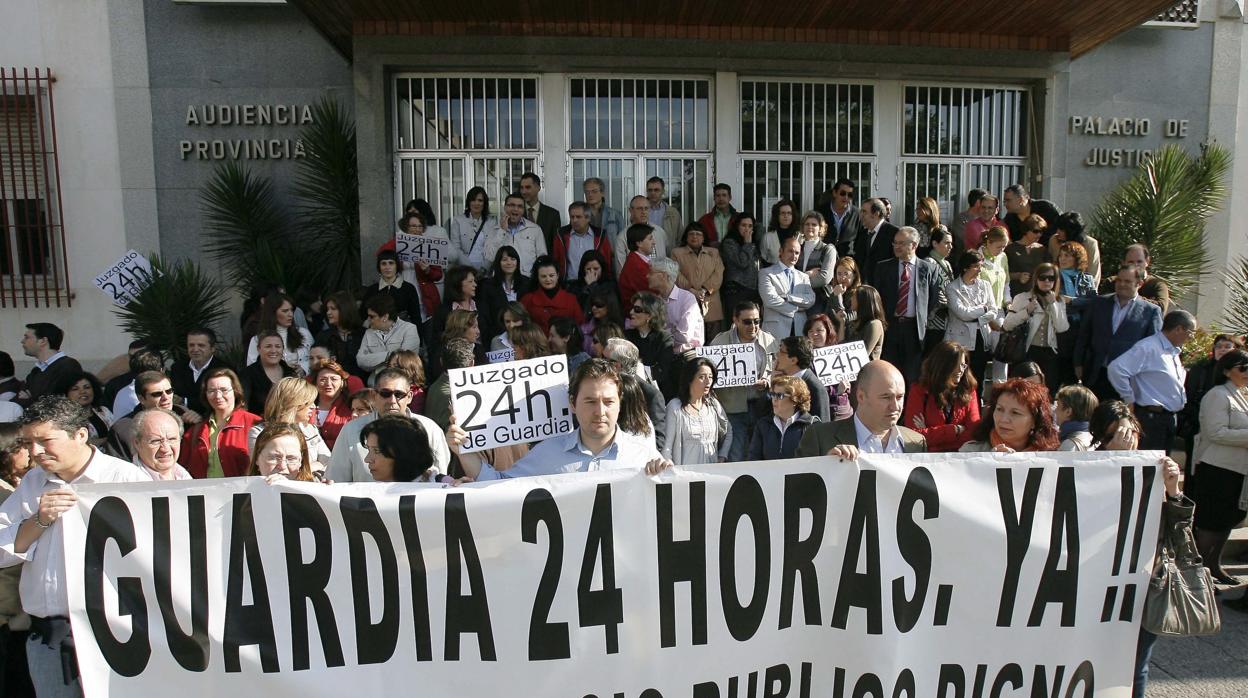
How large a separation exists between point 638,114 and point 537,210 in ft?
6.59

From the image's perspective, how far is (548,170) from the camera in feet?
38.3

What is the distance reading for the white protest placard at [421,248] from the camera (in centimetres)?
954

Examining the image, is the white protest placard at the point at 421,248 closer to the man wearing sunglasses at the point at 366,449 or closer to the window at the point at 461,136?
the window at the point at 461,136

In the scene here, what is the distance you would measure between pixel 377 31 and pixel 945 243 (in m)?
6.51

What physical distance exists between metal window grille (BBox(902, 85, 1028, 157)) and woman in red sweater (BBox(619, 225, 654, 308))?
4.62 metres

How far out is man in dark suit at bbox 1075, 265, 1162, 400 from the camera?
8.34 metres

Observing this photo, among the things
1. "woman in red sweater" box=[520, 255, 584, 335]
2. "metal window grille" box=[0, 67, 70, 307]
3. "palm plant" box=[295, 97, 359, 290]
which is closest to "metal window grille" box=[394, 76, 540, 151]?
"palm plant" box=[295, 97, 359, 290]

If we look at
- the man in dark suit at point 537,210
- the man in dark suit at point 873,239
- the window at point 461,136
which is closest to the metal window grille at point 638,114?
the window at point 461,136

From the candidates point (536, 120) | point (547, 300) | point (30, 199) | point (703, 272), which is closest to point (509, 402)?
point (547, 300)

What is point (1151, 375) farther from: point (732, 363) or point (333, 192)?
point (333, 192)

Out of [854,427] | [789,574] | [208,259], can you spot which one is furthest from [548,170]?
[789,574]

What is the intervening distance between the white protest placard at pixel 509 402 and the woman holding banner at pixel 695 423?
1.55m

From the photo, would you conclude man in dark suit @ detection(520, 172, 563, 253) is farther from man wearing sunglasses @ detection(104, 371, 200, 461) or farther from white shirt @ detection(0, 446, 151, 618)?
white shirt @ detection(0, 446, 151, 618)

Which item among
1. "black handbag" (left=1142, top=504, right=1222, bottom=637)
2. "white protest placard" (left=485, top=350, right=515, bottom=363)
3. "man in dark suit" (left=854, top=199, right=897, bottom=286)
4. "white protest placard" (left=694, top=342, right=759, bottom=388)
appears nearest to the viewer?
"black handbag" (left=1142, top=504, right=1222, bottom=637)
